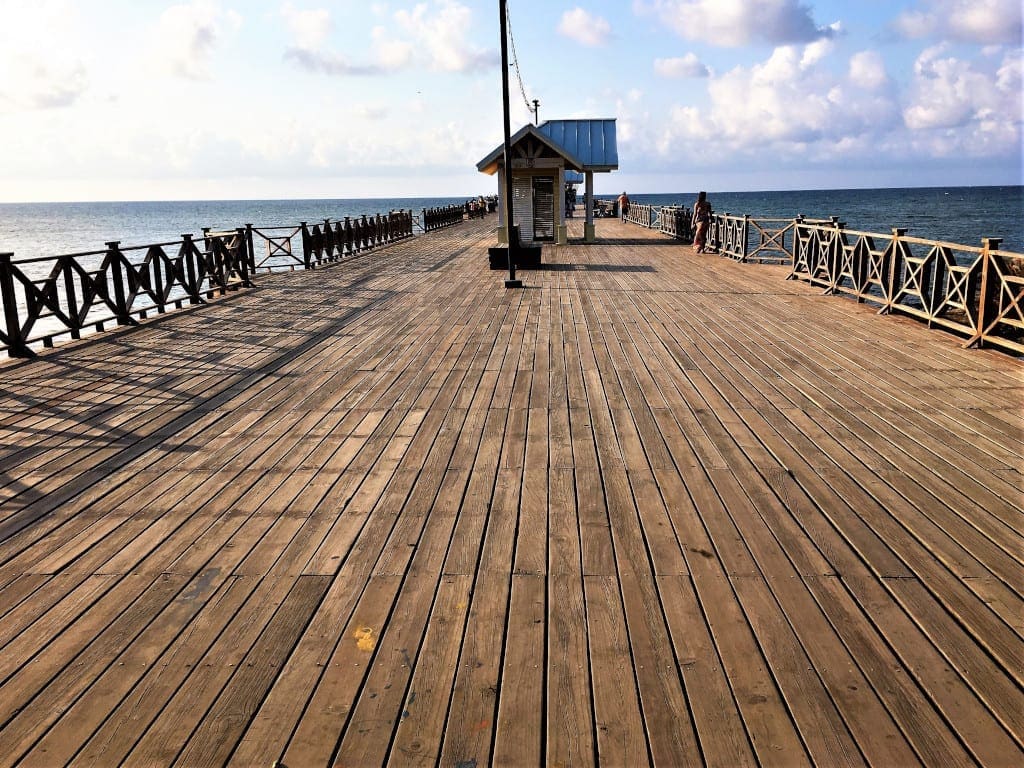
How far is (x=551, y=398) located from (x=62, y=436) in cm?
344

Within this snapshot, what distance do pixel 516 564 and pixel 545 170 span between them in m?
18.9

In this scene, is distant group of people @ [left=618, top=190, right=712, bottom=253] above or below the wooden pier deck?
above

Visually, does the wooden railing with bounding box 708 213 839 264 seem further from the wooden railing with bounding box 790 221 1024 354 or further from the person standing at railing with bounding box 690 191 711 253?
the wooden railing with bounding box 790 221 1024 354

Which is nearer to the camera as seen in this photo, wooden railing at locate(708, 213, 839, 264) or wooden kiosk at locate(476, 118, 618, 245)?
wooden railing at locate(708, 213, 839, 264)

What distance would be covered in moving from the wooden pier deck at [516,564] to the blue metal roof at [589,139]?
17.8 metres

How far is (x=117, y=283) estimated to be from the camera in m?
10.1

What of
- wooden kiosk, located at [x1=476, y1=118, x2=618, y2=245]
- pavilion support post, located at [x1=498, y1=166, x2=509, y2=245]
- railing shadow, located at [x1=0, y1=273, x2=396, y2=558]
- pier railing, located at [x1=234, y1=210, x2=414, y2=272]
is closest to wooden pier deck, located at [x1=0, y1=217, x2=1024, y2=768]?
railing shadow, located at [x1=0, y1=273, x2=396, y2=558]

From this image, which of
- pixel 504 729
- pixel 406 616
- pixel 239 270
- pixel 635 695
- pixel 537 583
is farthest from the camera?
pixel 239 270

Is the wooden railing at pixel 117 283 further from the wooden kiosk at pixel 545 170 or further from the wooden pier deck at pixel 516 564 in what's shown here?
the wooden kiosk at pixel 545 170

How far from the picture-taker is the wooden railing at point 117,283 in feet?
27.1

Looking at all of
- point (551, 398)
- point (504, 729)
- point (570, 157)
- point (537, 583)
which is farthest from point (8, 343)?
point (570, 157)

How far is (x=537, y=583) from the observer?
10.6ft

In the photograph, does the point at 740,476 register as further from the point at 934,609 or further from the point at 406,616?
the point at 406,616

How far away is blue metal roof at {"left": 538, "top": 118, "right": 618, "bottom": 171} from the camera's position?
23.9 meters
